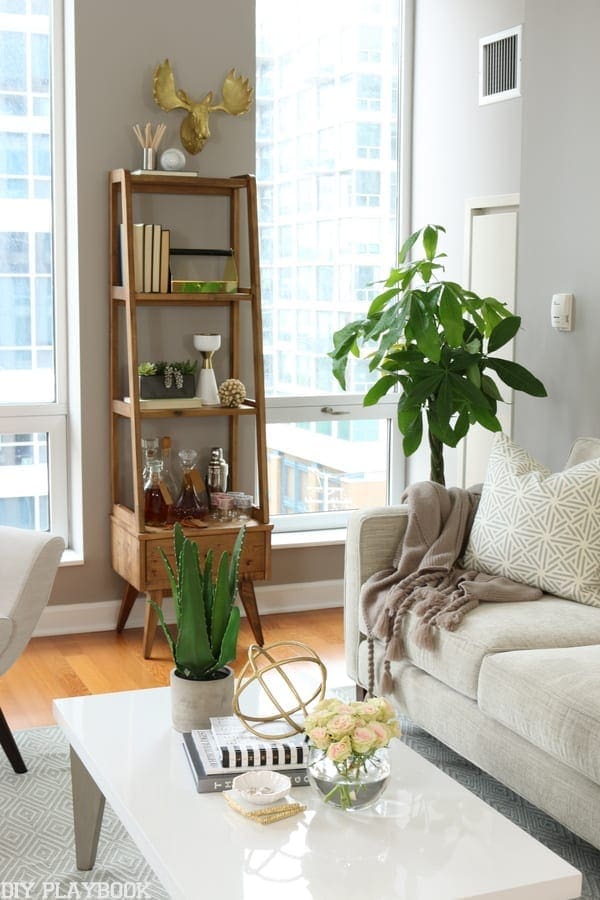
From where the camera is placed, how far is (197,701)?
92.4 inches

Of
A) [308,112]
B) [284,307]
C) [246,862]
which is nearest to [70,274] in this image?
[284,307]

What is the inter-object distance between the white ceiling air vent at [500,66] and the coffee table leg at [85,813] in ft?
9.96

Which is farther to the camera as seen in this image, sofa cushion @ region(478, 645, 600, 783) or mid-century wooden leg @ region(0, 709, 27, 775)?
mid-century wooden leg @ region(0, 709, 27, 775)

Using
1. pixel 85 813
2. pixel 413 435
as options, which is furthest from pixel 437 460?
pixel 85 813

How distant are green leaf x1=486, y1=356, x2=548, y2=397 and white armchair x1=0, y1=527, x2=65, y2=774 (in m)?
1.55

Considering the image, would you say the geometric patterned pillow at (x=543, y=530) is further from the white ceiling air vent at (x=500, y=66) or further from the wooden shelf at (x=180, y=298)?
the white ceiling air vent at (x=500, y=66)

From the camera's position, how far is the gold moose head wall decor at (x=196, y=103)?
4258 millimetres

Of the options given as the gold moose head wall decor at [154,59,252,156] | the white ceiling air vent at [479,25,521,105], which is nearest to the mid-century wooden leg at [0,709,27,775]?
the gold moose head wall decor at [154,59,252,156]

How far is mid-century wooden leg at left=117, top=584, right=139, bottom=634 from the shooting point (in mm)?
4367

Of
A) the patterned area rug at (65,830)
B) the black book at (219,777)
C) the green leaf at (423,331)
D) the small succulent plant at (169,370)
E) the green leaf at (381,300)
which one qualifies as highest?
the green leaf at (381,300)

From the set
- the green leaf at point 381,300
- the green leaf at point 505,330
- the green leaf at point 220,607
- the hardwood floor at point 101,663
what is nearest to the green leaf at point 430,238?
the green leaf at point 381,300

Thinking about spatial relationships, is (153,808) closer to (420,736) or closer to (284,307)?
(420,736)

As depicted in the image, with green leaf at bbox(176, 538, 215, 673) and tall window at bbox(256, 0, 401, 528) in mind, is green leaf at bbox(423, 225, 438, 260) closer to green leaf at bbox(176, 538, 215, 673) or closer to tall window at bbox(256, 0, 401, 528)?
tall window at bbox(256, 0, 401, 528)

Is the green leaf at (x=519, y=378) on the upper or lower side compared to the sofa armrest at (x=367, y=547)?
upper
